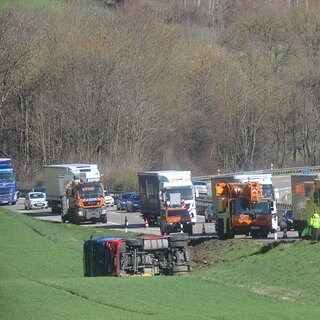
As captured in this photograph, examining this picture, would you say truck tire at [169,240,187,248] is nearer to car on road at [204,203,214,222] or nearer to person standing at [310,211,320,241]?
person standing at [310,211,320,241]

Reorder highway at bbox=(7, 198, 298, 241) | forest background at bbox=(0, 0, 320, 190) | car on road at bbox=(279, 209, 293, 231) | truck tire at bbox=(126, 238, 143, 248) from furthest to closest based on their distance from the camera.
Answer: forest background at bbox=(0, 0, 320, 190), highway at bbox=(7, 198, 298, 241), car on road at bbox=(279, 209, 293, 231), truck tire at bbox=(126, 238, 143, 248)

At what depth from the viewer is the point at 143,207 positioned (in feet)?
209

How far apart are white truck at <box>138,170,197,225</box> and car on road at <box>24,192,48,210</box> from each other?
721 inches

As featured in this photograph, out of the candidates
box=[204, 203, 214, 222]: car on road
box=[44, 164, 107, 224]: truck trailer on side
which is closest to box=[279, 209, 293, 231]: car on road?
box=[204, 203, 214, 222]: car on road

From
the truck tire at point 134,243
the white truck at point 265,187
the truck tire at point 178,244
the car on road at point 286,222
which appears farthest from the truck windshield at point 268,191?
the truck tire at point 134,243

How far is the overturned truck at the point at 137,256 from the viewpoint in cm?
3691

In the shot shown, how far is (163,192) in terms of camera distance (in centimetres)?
5931

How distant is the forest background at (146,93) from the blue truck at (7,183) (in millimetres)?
9025

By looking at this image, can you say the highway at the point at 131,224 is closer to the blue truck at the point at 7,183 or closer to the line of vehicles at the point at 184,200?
the line of vehicles at the point at 184,200

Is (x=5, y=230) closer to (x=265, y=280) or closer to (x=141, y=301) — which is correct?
(x=265, y=280)

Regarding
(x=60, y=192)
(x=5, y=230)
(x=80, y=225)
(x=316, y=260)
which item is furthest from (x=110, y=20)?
(x=316, y=260)

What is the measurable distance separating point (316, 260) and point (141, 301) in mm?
8871

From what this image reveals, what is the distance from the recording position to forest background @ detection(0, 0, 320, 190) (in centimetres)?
10306

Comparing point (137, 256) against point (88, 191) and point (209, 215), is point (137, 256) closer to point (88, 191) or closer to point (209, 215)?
point (209, 215)
